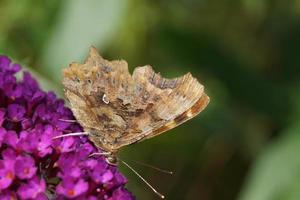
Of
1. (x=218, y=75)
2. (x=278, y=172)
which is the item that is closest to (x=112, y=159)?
(x=278, y=172)

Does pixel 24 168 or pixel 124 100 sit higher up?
pixel 124 100

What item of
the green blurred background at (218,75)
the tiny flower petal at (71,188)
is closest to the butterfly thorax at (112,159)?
the tiny flower petal at (71,188)

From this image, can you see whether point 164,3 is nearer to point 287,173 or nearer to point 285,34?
point 285,34

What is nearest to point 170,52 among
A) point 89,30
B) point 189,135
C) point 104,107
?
point 189,135

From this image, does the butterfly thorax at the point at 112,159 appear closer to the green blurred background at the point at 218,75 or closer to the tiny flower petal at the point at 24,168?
the tiny flower petal at the point at 24,168

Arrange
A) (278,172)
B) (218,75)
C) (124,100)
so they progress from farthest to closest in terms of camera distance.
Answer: (218,75)
(278,172)
(124,100)

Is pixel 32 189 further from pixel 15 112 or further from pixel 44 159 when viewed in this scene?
pixel 15 112
